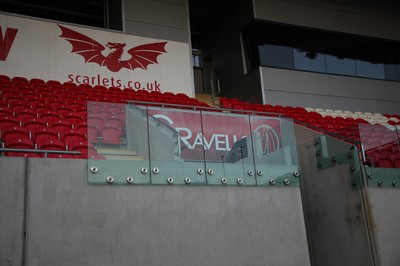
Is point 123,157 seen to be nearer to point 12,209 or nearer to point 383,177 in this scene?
point 12,209

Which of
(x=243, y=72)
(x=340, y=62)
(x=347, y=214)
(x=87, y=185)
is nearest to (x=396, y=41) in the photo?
(x=340, y=62)

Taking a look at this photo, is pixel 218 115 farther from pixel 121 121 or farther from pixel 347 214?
pixel 347 214

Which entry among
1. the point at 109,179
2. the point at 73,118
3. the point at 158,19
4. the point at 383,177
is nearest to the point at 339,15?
the point at 158,19

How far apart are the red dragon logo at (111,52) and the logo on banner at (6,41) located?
3.51ft

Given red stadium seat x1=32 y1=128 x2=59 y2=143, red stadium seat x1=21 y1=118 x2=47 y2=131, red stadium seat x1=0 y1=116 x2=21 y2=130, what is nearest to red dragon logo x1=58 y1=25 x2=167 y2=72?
red stadium seat x1=0 y1=116 x2=21 y2=130

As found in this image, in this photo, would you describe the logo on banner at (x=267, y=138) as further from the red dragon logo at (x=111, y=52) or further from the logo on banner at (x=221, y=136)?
the red dragon logo at (x=111, y=52)

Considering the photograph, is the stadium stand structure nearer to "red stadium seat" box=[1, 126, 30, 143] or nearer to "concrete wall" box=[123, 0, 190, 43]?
"red stadium seat" box=[1, 126, 30, 143]

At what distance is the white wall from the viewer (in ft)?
48.7

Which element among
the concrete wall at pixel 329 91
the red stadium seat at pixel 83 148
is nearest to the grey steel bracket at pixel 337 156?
the red stadium seat at pixel 83 148

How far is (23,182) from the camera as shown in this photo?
502 centimetres

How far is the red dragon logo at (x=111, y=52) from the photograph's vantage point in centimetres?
1194

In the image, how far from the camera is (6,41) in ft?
36.6

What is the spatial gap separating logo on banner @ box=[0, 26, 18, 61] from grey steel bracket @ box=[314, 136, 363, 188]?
7049 millimetres

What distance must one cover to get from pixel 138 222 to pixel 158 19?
29.3 feet
